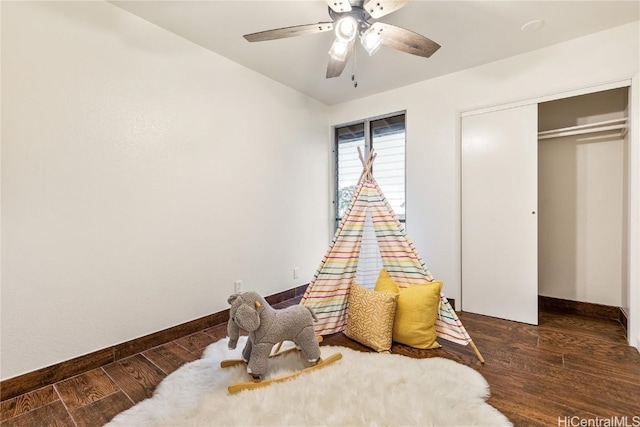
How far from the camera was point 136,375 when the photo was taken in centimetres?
189

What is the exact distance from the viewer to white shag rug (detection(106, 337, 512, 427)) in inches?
55.8

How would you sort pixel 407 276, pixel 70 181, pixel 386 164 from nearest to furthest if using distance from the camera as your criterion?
pixel 70 181 → pixel 407 276 → pixel 386 164

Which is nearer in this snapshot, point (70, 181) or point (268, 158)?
point (70, 181)

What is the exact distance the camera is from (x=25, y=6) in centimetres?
170

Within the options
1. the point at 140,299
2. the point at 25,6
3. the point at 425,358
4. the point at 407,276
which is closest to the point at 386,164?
the point at 407,276

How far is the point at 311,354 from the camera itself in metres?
1.87

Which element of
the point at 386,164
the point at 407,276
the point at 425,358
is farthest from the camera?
the point at 386,164

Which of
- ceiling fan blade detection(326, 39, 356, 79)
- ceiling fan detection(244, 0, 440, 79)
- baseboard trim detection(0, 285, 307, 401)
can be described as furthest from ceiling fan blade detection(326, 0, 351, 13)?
baseboard trim detection(0, 285, 307, 401)

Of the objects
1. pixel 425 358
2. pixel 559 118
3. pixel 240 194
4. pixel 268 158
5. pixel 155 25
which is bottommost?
pixel 425 358

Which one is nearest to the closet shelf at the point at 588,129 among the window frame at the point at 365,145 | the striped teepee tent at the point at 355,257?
the window frame at the point at 365,145

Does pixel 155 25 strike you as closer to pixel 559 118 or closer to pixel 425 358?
pixel 425 358

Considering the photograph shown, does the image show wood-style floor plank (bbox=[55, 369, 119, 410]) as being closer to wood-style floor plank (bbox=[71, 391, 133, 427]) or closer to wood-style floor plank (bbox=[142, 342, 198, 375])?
wood-style floor plank (bbox=[71, 391, 133, 427])

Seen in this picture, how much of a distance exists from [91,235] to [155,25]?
1.60m

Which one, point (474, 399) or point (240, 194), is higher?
point (240, 194)
